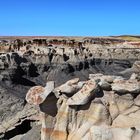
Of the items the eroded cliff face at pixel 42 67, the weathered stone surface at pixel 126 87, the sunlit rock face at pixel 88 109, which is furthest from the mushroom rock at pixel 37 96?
the eroded cliff face at pixel 42 67

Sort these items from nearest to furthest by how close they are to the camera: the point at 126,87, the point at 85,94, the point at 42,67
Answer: the point at 85,94, the point at 126,87, the point at 42,67

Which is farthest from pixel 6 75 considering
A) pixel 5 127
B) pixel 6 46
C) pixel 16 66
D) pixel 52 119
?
pixel 52 119

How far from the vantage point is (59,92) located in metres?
9.98

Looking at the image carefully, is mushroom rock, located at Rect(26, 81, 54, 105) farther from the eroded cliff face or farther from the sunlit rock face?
the eroded cliff face

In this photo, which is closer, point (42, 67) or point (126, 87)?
point (126, 87)

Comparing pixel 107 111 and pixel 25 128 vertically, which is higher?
pixel 107 111

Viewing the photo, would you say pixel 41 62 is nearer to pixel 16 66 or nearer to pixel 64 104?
pixel 16 66

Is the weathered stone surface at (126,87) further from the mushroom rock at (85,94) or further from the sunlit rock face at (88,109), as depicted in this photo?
the mushroom rock at (85,94)

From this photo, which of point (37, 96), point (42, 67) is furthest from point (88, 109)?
point (42, 67)

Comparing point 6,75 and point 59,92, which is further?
point 6,75

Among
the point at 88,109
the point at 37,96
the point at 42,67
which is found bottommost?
Answer: the point at 42,67

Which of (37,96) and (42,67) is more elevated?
(37,96)

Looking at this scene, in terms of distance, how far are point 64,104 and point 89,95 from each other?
0.76 meters

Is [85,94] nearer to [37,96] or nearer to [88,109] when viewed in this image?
[88,109]
